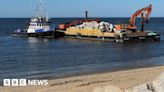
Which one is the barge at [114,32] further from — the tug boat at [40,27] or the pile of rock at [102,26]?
the tug boat at [40,27]

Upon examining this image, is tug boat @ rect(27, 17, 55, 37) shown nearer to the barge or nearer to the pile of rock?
the barge

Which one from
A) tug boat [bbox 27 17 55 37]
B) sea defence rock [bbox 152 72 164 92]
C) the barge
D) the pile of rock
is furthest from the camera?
tug boat [bbox 27 17 55 37]

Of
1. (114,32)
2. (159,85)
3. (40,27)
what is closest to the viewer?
(159,85)

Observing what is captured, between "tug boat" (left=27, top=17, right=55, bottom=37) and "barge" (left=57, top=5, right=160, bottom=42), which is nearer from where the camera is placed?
"barge" (left=57, top=5, right=160, bottom=42)

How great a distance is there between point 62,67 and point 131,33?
114 ft

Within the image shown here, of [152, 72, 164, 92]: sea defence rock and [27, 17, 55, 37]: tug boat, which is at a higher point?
[152, 72, 164, 92]: sea defence rock

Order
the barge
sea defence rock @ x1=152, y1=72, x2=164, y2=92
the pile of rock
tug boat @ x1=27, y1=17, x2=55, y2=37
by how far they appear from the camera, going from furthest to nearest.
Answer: tug boat @ x1=27, y1=17, x2=55, y2=37 → the pile of rock → the barge → sea defence rock @ x1=152, y1=72, x2=164, y2=92

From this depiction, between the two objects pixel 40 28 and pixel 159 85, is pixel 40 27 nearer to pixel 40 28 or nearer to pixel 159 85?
pixel 40 28

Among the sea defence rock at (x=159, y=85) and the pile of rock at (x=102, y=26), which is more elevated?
the sea defence rock at (x=159, y=85)

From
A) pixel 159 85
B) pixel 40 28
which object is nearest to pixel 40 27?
pixel 40 28

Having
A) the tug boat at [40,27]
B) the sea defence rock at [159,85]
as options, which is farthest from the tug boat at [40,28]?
the sea defence rock at [159,85]

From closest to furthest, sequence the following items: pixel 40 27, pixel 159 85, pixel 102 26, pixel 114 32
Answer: pixel 159 85, pixel 114 32, pixel 102 26, pixel 40 27

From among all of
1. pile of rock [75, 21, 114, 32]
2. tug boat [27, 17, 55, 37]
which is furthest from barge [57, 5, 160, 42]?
tug boat [27, 17, 55, 37]

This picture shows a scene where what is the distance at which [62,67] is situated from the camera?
3462cm
